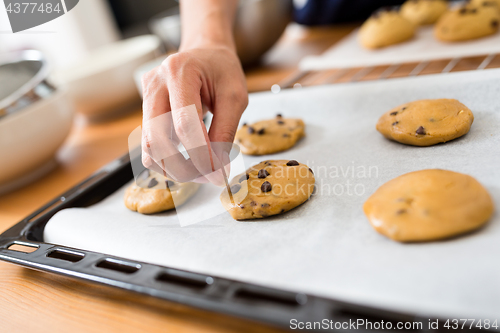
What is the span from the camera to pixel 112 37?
368 centimetres

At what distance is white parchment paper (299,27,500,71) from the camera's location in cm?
142

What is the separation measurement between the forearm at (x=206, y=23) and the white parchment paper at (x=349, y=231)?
1.07ft

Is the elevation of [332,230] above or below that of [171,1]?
below

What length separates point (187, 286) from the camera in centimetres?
63

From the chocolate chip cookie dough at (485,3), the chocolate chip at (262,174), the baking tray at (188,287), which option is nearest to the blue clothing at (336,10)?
the chocolate chip cookie dough at (485,3)

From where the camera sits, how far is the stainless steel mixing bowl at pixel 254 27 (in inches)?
67.6

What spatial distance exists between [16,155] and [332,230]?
1.06 metres

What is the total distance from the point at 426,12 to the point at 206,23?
4.25 feet

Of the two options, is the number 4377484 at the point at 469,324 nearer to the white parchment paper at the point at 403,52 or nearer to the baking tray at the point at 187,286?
the baking tray at the point at 187,286

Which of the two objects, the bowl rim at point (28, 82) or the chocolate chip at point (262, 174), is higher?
the bowl rim at point (28, 82)

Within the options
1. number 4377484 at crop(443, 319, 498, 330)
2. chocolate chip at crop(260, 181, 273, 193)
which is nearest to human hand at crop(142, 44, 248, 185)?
chocolate chip at crop(260, 181, 273, 193)

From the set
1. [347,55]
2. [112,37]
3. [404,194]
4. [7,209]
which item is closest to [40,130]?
[7,209]

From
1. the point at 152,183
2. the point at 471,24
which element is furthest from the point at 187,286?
the point at 471,24

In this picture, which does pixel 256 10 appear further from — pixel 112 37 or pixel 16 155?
pixel 112 37
